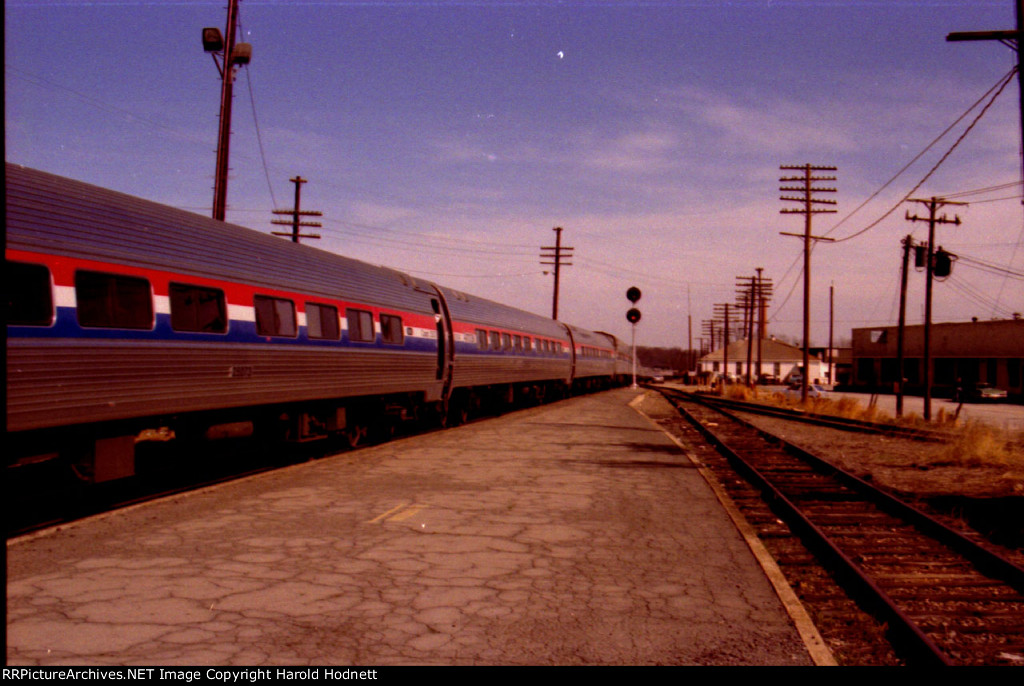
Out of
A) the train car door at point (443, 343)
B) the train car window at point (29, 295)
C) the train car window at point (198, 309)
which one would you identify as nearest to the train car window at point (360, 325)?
the train car window at point (198, 309)

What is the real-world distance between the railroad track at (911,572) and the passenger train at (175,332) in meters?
7.12

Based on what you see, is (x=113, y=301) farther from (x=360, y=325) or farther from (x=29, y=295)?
(x=360, y=325)

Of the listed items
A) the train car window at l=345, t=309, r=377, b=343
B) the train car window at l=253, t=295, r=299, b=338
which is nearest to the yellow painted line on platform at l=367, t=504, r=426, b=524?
the train car window at l=253, t=295, r=299, b=338

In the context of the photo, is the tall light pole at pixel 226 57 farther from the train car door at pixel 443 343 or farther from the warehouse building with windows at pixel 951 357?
the warehouse building with windows at pixel 951 357

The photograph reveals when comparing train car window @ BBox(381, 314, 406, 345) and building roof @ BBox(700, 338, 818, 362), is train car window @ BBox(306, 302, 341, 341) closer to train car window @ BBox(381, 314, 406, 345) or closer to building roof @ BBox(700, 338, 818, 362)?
train car window @ BBox(381, 314, 406, 345)

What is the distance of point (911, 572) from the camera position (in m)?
7.15

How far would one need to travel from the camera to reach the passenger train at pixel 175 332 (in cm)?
707

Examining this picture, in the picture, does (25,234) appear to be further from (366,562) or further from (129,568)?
(366,562)

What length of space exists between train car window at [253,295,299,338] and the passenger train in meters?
0.03

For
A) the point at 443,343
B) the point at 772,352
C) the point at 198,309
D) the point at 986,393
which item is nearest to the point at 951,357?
the point at 986,393

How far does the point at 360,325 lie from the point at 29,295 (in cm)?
716

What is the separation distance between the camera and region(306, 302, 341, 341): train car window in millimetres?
12047

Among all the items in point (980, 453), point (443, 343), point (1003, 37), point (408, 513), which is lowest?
point (408, 513)
